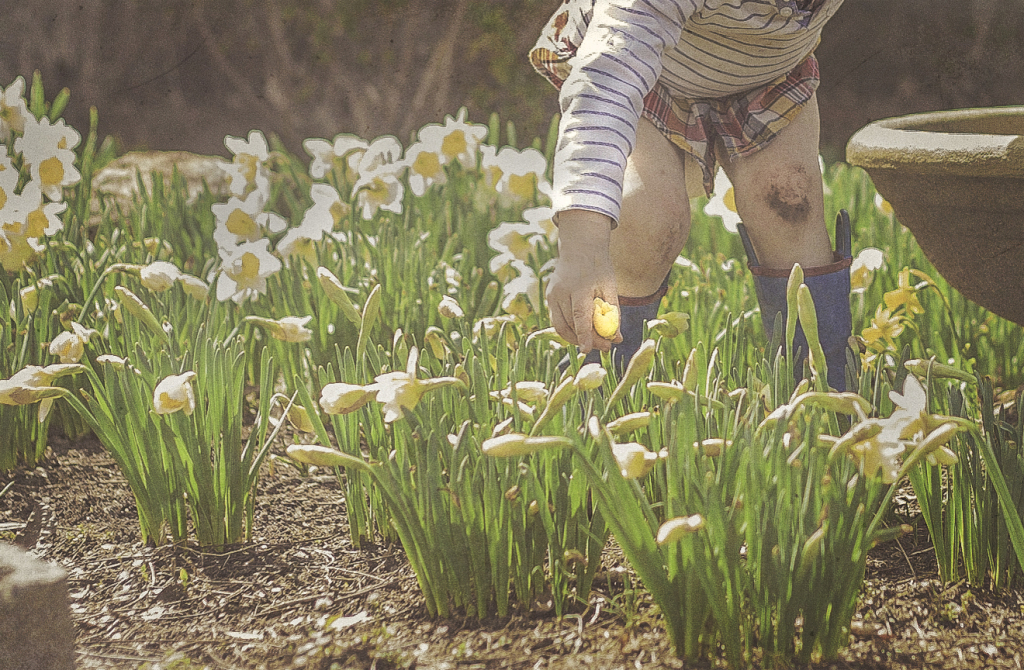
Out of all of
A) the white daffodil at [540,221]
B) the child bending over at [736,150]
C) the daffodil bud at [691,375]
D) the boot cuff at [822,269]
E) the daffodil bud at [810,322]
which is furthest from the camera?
the white daffodil at [540,221]

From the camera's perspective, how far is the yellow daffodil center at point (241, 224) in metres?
2.13

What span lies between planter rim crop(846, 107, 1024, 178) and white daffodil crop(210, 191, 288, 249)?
1.32m

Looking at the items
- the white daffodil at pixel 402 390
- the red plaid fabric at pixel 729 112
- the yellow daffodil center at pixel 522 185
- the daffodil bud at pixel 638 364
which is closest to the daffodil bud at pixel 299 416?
the white daffodil at pixel 402 390

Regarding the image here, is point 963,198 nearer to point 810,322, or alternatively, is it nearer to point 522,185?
point 810,322

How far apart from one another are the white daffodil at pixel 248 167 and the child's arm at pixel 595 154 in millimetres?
1233

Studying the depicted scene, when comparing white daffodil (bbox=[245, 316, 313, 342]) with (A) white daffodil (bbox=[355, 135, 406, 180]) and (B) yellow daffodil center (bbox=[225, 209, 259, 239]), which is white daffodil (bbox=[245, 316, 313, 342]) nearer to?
(B) yellow daffodil center (bbox=[225, 209, 259, 239])

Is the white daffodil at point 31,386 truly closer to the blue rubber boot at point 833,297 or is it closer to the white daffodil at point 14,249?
the white daffodil at point 14,249

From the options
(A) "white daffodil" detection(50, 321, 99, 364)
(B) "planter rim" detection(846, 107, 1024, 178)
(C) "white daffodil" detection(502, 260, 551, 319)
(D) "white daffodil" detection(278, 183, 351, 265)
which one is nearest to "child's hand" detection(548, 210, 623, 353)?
(B) "planter rim" detection(846, 107, 1024, 178)

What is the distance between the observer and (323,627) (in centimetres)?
118

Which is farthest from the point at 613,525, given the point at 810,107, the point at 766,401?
the point at 810,107

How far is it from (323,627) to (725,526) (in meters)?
0.57

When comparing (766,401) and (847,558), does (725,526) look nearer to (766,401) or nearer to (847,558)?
(847,558)

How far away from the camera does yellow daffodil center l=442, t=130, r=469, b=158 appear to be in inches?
107

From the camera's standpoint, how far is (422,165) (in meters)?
2.67
